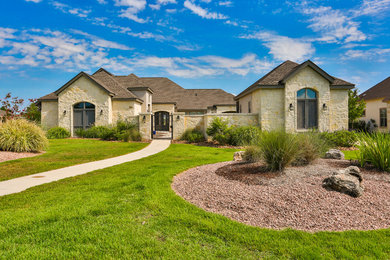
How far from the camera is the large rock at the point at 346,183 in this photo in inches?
169

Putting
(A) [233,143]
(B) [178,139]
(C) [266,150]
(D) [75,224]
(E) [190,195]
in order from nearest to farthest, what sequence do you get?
(D) [75,224] < (E) [190,195] < (C) [266,150] < (A) [233,143] < (B) [178,139]

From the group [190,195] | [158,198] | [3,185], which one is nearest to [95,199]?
[158,198]

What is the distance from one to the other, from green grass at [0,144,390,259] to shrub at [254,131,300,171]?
7.81ft

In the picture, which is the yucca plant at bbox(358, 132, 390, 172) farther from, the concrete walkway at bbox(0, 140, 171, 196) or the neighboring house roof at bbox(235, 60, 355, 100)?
the neighboring house roof at bbox(235, 60, 355, 100)

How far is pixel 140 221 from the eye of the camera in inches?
138

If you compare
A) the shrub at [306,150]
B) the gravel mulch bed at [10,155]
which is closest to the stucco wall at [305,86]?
the shrub at [306,150]

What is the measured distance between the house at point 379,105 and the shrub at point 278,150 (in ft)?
68.8

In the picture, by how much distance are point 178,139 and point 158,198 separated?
13.3m

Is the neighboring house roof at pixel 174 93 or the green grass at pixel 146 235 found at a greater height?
the neighboring house roof at pixel 174 93

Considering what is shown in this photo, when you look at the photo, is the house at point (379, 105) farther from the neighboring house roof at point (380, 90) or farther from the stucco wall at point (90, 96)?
the stucco wall at point (90, 96)

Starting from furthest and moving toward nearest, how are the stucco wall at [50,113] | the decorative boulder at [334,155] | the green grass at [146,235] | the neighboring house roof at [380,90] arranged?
1. the neighboring house roof at [380,90]
2. the stucco wall at [50,113]
3. the decorative boulder at [334,155]
4. the green grass at [146,235]

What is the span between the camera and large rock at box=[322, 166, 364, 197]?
4.30m

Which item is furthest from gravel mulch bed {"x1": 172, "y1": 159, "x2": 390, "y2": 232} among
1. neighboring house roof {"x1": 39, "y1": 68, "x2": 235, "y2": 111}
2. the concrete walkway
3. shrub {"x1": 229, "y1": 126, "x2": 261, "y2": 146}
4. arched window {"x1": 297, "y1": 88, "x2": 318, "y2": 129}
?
neighboring house roof {"x1": 39, "y1": 68, "x2": 235, "y2": 111}

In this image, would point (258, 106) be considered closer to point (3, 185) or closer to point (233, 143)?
point (233, 143)
